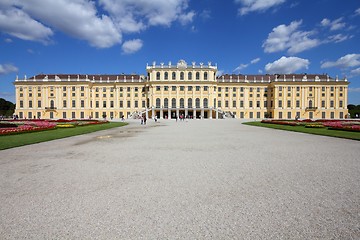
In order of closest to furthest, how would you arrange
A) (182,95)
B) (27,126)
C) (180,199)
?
(180,199)
(27,126)
(182,95)

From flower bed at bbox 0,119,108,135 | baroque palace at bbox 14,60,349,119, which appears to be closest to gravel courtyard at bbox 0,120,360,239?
flower bed at bbox 0,119,108,135

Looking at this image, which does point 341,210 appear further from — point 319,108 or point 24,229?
point 319,108

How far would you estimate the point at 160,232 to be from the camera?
3242 mm

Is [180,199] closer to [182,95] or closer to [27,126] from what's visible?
[27,126]

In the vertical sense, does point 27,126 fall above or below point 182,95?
below

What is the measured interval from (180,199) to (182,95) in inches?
2498

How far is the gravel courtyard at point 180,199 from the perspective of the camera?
3295mm

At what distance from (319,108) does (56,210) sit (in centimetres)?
7973

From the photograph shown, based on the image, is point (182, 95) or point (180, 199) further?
point (182, 95)

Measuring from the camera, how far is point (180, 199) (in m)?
4.43

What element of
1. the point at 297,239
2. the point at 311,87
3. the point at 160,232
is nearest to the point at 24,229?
the point at 160,232

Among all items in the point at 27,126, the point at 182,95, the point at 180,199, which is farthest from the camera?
the point at 182,95

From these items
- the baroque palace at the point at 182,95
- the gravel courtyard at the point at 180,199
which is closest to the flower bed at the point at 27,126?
the gravel courtyard at the point at 180,199

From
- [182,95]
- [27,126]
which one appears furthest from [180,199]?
[182,95]
